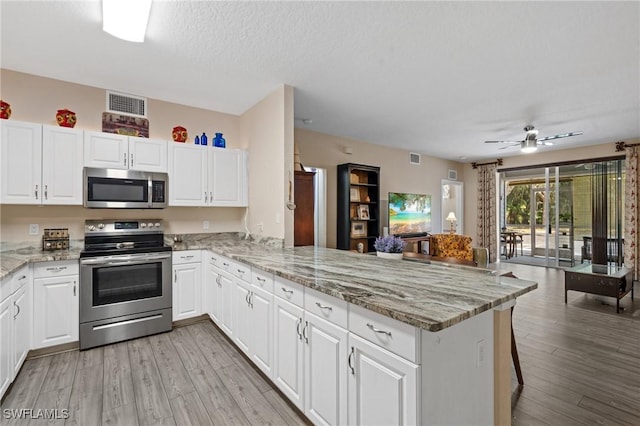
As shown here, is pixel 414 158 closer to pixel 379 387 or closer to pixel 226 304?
pixel 226 304

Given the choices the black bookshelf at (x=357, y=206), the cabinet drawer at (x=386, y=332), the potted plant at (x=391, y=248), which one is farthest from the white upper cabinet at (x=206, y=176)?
the cabinet drawer at (x=386, y=332)

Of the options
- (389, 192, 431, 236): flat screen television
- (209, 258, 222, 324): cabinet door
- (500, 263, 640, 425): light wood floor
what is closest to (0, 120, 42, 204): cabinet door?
(209, 258, 222, 324): cabinet door

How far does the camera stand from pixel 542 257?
7.25 m

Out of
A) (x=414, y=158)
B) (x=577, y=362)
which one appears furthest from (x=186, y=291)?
(x=414, y=158)

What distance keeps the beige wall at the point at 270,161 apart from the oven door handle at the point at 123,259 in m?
1.15

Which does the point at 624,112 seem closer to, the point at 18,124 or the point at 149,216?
the point at 149,216

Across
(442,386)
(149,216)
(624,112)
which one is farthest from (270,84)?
(624,112)

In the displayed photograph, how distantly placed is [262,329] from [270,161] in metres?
1.95

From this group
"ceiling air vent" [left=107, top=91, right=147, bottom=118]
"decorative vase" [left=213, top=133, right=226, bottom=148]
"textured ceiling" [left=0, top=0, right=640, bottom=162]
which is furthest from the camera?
"decorative vase" [left=213, top=133, right=226, bottom=148]

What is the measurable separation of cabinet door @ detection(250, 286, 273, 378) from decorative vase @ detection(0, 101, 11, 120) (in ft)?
9.28

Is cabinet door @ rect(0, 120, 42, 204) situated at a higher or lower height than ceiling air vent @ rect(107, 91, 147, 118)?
lower

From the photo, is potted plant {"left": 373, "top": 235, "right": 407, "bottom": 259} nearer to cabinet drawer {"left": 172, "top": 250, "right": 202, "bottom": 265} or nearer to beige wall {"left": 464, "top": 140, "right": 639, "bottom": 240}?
cabinet drawer {"left": 172, "top": 250, "right": 202, "bottom": 265}

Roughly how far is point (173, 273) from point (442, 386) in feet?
9.64

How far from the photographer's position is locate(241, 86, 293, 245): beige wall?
3.31 m
